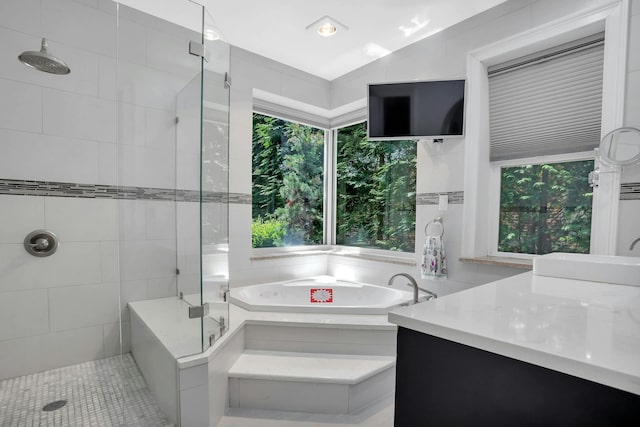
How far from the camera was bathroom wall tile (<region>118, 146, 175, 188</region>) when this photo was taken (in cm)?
212

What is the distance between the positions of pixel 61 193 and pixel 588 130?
332 centimetres

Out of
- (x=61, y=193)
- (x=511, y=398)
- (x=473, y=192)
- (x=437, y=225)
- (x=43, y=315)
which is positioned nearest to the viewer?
(x=511, y=398)

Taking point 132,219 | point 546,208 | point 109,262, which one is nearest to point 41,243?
point 109,262

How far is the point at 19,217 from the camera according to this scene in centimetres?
189

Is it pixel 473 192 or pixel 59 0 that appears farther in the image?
pixel 473 192

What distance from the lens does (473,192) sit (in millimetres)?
2475

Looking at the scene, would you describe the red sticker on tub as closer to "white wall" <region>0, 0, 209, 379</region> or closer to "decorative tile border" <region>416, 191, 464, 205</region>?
"decorative tile border" <region>416, 191, 464, 205</region>

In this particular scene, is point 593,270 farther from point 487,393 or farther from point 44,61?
point 44,61

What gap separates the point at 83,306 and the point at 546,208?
3140 mm

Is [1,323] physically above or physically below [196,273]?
below

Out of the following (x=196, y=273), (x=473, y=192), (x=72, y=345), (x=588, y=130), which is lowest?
(x=72, y=345)

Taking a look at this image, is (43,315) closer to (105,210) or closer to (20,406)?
(20,406)

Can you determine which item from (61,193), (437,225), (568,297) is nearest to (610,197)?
(437,225)

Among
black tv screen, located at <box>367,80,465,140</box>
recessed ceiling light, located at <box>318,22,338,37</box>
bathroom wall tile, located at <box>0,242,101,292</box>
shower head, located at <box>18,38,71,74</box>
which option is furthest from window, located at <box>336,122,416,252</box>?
shower head, located at <box>18,38,71,74</box>
